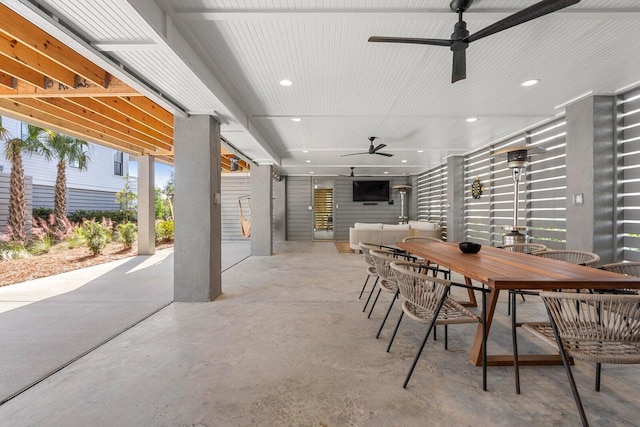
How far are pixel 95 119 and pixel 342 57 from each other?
4.27m

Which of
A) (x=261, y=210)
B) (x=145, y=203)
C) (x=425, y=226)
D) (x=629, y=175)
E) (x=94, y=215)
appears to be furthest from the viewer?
(x=94, y=215)

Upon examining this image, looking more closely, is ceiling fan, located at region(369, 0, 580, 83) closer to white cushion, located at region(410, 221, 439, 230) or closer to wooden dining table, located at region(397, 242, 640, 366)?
wooden dining table, located at region(397, 242, 640, 366)

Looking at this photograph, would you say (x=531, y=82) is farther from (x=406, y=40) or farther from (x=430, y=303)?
(x=430, y=303)

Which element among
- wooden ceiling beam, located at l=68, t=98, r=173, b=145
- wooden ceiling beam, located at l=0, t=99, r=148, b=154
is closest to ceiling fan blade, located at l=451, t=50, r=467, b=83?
wooden ceiling beam, located at l=68, t=98, r=173, b=145

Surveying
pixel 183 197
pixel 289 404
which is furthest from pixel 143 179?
pixel 289 404

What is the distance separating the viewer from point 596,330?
1.58 meters

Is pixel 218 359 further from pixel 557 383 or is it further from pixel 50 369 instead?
pixel 557 383

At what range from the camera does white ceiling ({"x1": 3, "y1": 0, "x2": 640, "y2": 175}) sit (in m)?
2.14

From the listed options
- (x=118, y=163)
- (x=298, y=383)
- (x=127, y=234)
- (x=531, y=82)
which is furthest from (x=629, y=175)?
(x=118, y=163)

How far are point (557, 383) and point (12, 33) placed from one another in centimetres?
486

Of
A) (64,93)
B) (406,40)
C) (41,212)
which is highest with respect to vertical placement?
(64,93)

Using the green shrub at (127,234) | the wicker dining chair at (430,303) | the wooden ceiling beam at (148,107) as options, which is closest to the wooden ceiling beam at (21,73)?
the wooden ceiling beam at (148,107)

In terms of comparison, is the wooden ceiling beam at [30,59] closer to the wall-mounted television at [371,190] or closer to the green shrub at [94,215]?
the green shrub at [94,215]

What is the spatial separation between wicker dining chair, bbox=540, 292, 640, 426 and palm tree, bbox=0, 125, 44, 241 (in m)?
8.80
